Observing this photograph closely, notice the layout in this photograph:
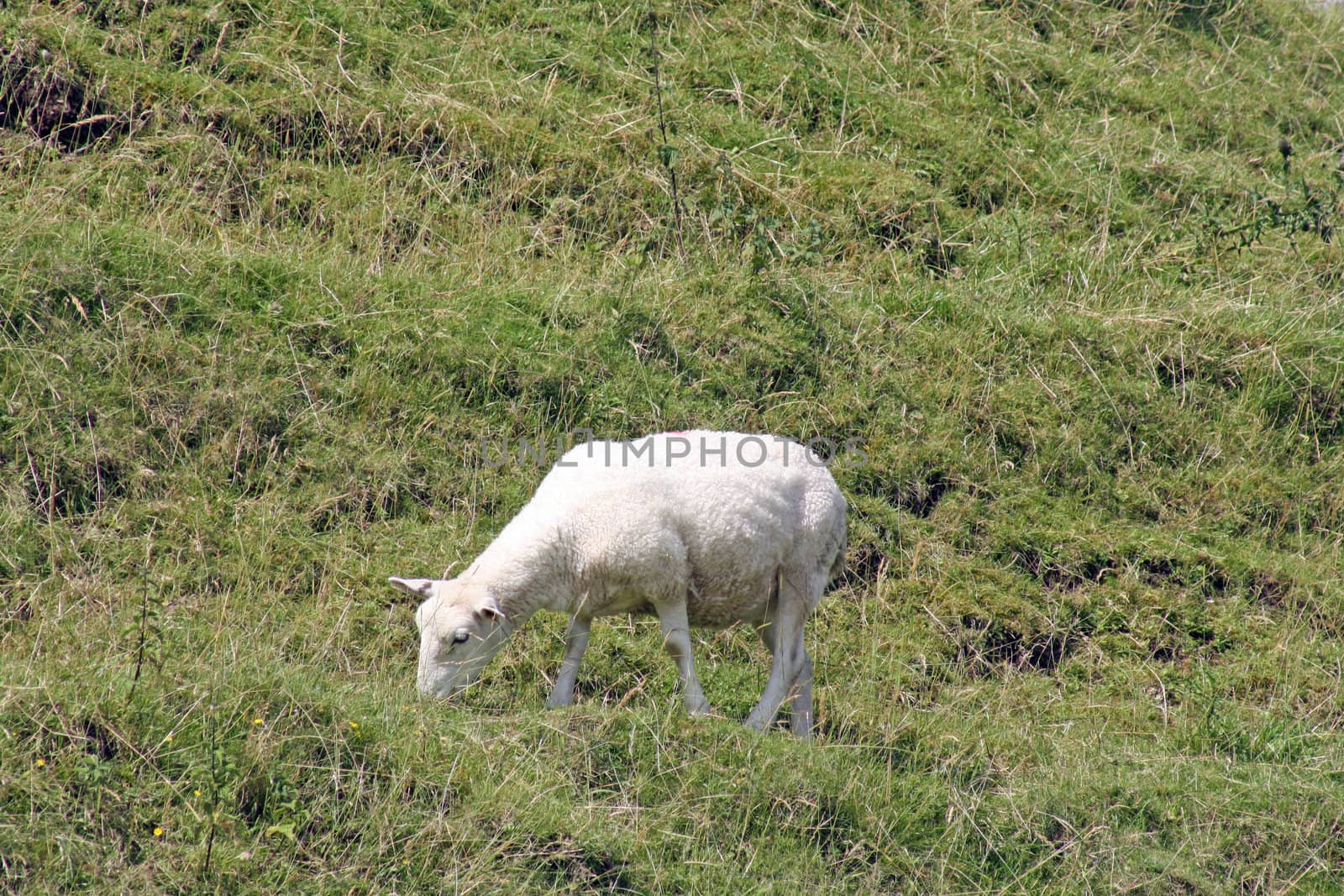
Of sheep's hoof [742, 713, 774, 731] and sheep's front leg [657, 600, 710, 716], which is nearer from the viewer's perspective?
sheep's front leg [657, 600, 710, 716]

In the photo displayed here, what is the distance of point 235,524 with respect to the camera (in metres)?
7.39

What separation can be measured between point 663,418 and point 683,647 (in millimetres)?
2566

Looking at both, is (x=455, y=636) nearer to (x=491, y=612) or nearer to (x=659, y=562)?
(x=491, y=612)

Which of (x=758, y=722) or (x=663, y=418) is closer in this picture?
(x=758, y=722)

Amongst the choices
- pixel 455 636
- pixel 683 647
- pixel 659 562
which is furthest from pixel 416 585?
pixel 683 647

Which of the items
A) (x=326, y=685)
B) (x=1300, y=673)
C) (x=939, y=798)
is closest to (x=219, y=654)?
(x=326, y=685)

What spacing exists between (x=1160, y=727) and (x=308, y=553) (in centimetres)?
454

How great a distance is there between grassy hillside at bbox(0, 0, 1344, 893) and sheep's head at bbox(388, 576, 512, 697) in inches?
9.7

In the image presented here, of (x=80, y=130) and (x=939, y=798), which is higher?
(x=80, y=130)

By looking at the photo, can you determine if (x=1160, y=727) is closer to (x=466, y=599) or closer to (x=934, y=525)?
(x=934, y=525)

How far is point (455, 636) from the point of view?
19.2 feet

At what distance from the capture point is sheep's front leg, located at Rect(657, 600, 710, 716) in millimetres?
6113

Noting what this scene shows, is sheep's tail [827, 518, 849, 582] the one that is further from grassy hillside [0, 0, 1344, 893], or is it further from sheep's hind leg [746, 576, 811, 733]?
grassy hillside [0, 0, 1344, 893]

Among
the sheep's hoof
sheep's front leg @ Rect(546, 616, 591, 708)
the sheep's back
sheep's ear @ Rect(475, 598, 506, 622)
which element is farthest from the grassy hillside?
the sheep's back
